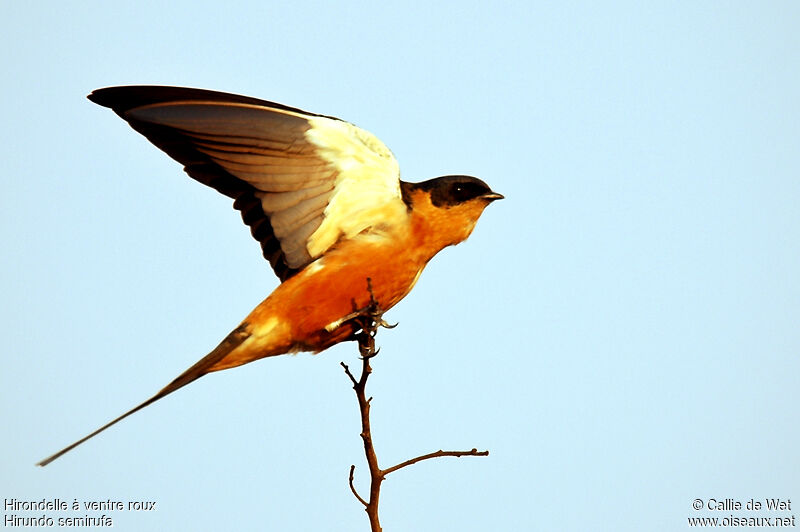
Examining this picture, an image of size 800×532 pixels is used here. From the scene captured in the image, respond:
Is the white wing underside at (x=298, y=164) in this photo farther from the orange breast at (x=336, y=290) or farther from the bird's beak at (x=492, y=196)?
the bird's beak at (x=492, y=196)

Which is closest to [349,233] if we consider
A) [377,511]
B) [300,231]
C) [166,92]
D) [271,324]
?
[300,231]

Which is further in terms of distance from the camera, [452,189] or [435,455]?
[452,189]

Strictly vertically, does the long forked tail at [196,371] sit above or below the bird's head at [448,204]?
below

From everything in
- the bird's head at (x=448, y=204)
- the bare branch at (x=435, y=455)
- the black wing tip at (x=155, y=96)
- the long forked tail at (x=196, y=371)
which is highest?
the black wing tip at (x=155, y=96)

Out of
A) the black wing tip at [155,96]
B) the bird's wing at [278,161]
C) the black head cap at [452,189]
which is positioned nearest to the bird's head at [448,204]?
the black head cap at [452,189]

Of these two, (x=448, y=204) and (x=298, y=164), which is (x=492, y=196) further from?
(x=298, y=164)

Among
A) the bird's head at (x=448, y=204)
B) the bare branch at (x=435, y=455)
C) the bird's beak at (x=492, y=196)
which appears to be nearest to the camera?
the bare branch at (x=435, y=455)

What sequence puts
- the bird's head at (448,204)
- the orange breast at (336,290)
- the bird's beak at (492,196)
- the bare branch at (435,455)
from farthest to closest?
the bird's beak at (492,196) → the bird's head at (448,204) → the orange breast at (336,290) → the bare branch at (435,455)

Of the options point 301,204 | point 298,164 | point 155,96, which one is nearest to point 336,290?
point 301,204

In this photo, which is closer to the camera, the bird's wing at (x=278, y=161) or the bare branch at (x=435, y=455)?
the bare branch at (x=435, y=455)
